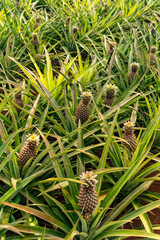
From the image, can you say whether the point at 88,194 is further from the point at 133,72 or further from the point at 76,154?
the point at 133,72

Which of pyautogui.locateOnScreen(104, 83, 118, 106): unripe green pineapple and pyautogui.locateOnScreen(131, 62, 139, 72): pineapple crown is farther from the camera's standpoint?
pyautogui.locateOnScreen(131, 62, 139, 72): pineapple crown

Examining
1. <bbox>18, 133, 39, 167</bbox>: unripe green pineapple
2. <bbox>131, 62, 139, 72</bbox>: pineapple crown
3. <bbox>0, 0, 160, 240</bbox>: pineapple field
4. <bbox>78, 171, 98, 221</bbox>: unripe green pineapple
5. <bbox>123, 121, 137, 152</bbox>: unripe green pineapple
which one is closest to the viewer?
<bbox>78, 171, 98, 221</bbox>: unripe green pineapple

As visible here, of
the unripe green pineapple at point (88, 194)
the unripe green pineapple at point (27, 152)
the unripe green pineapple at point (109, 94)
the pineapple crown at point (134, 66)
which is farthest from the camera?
the pineapple crown at point (134, 66)

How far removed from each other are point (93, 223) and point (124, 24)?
3.18 m

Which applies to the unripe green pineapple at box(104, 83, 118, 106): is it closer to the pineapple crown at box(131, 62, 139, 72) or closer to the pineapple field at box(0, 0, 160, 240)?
the pineapple field at box(0, 0, 160, 240)

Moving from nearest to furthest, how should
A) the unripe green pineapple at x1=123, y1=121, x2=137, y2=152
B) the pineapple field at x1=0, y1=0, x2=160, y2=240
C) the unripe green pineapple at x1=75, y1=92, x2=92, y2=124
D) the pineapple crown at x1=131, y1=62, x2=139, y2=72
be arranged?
the pineapple field at x1=0, y1=0, x2=160, y2=240, the unripe green pineapple at x1=123, y1=121, x2=137, y2=152, the unripe green pineapple at x1=75, y1=92, x2=92, y2=124, the pineapple crown at x1=131, y1=62, x2=139, y2=72

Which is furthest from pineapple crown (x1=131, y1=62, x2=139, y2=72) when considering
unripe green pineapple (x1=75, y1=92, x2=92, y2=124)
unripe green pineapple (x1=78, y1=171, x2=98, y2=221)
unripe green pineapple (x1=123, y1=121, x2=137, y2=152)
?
unripe green pineapple (x1=78, y1=171, x2=98, y2=221)

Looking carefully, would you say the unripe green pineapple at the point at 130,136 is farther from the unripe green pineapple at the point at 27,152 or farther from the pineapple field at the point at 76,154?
the unripe green pineapple at the point at 27,152

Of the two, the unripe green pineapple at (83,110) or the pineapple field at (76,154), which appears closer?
the pineapple field at (76,154)

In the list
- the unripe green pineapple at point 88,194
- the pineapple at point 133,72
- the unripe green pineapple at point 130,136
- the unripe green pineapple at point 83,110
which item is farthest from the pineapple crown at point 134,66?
the unripe green pineapple at point 88,194

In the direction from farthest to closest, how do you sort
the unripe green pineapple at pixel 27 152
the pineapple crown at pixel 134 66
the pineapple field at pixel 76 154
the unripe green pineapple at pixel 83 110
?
the pineapple crown at pixel 134 66 → the unripe green pineapple at pixel 83 110 → the unripe green pineapple at pixel 27 152 → the pineapple field at pixel 76 154

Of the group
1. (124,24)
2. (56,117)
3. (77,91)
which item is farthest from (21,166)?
(124,24)

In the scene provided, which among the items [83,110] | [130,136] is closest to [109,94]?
[83,110]

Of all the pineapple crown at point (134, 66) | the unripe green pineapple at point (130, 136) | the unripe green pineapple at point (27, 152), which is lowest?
the unripe green pineapple at point (130, 136)
